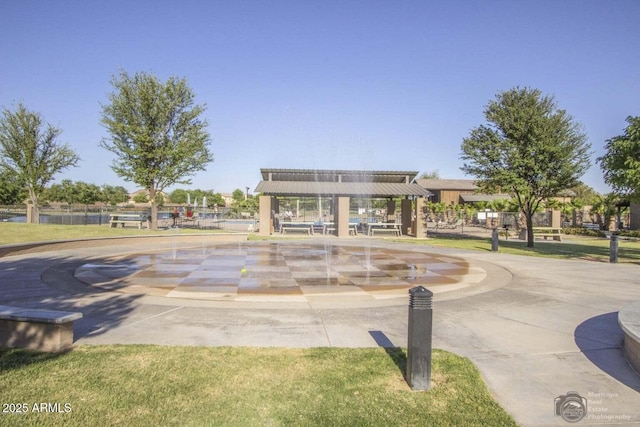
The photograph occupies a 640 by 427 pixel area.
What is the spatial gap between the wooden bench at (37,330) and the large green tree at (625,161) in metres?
16.7

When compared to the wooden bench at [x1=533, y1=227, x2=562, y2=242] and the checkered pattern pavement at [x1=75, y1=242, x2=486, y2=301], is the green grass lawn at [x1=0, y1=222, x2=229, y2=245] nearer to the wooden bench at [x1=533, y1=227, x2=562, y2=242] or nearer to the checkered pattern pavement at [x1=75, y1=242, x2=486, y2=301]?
the checkered pattern pavement at [x1=75, y1=242, x2=486, y2=301]

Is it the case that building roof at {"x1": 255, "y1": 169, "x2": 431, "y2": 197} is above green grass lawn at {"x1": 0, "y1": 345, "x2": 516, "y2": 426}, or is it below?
above

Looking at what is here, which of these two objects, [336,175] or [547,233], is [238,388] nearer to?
[336,175]

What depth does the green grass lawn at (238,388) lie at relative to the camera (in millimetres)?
3479

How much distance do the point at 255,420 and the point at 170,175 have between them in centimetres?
2305

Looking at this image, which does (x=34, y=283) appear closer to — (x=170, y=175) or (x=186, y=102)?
(x=170, y=175)

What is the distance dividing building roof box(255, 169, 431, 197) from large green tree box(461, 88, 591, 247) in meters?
5.52

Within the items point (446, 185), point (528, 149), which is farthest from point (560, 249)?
point (446, 185)

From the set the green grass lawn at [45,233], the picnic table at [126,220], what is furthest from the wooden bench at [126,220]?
the green grass lawn at [45,233]

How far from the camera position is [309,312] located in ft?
23.2

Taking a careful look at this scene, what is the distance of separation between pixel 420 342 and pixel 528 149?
67.4 ft

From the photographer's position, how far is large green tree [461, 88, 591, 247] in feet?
68.6

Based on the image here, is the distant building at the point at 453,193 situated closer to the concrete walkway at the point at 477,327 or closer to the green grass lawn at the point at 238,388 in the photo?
the concrete walkway at the point at 477,327

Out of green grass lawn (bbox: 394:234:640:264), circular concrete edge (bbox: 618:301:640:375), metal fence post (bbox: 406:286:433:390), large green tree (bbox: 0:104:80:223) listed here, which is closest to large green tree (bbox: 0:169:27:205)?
large green tree (bbox: 0:104:80:223)
